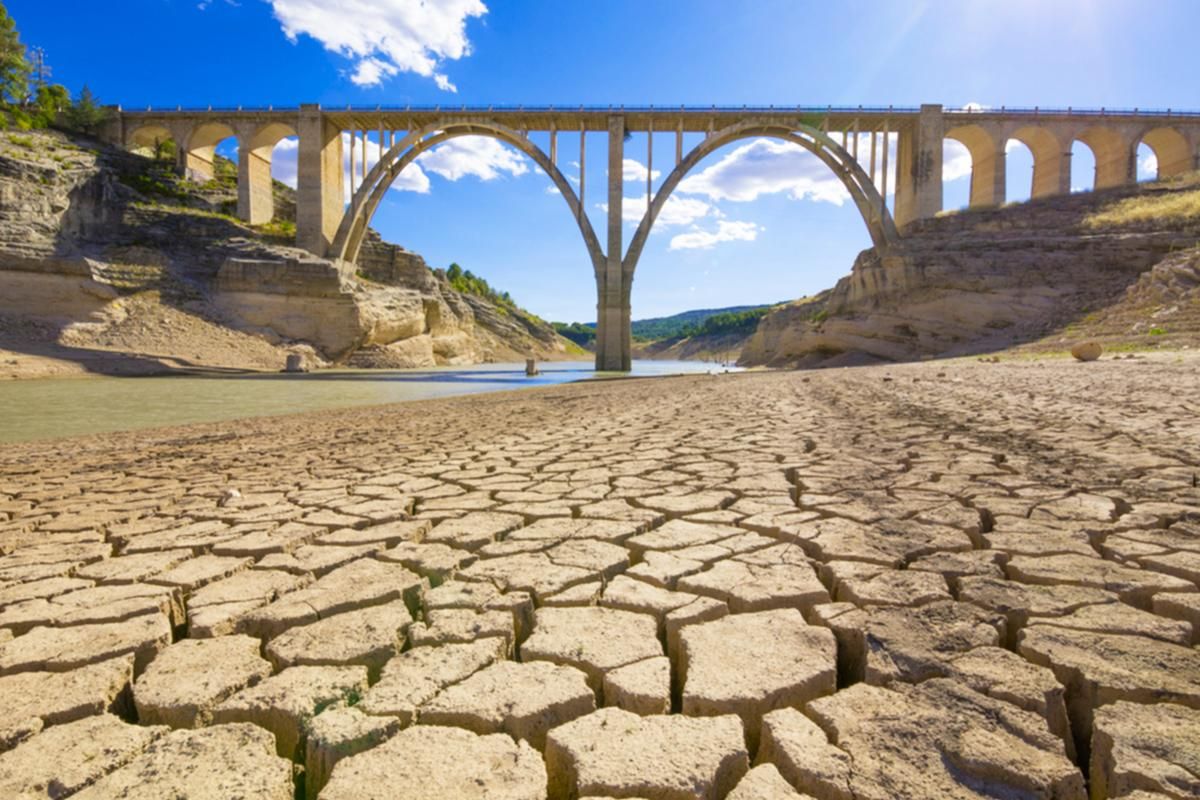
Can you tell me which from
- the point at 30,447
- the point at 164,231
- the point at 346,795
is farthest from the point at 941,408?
the point at 164,231

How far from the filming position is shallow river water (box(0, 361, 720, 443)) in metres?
7.78

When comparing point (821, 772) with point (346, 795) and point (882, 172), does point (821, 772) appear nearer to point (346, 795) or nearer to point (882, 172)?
point (346, 795)

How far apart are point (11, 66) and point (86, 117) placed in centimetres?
784

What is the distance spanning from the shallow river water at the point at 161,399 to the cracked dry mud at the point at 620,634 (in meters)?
5.74

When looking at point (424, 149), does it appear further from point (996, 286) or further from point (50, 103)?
point (996, 286)

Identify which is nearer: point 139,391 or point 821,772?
point 821,772

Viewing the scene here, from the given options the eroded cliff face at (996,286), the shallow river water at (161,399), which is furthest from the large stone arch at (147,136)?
the eroded cliff face at (996,286)

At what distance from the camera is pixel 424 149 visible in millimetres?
27391

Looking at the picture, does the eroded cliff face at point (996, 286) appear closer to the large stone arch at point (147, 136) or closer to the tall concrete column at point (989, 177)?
the tall concrete column at point (989, 177)

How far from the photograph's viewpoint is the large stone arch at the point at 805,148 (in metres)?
25.7

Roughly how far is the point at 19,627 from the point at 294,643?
78 centimetres

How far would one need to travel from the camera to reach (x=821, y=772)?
972 millimetres

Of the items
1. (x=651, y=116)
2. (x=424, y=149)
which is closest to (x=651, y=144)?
(x=651, y=116)

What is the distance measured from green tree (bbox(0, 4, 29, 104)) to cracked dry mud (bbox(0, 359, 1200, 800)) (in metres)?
40.6
